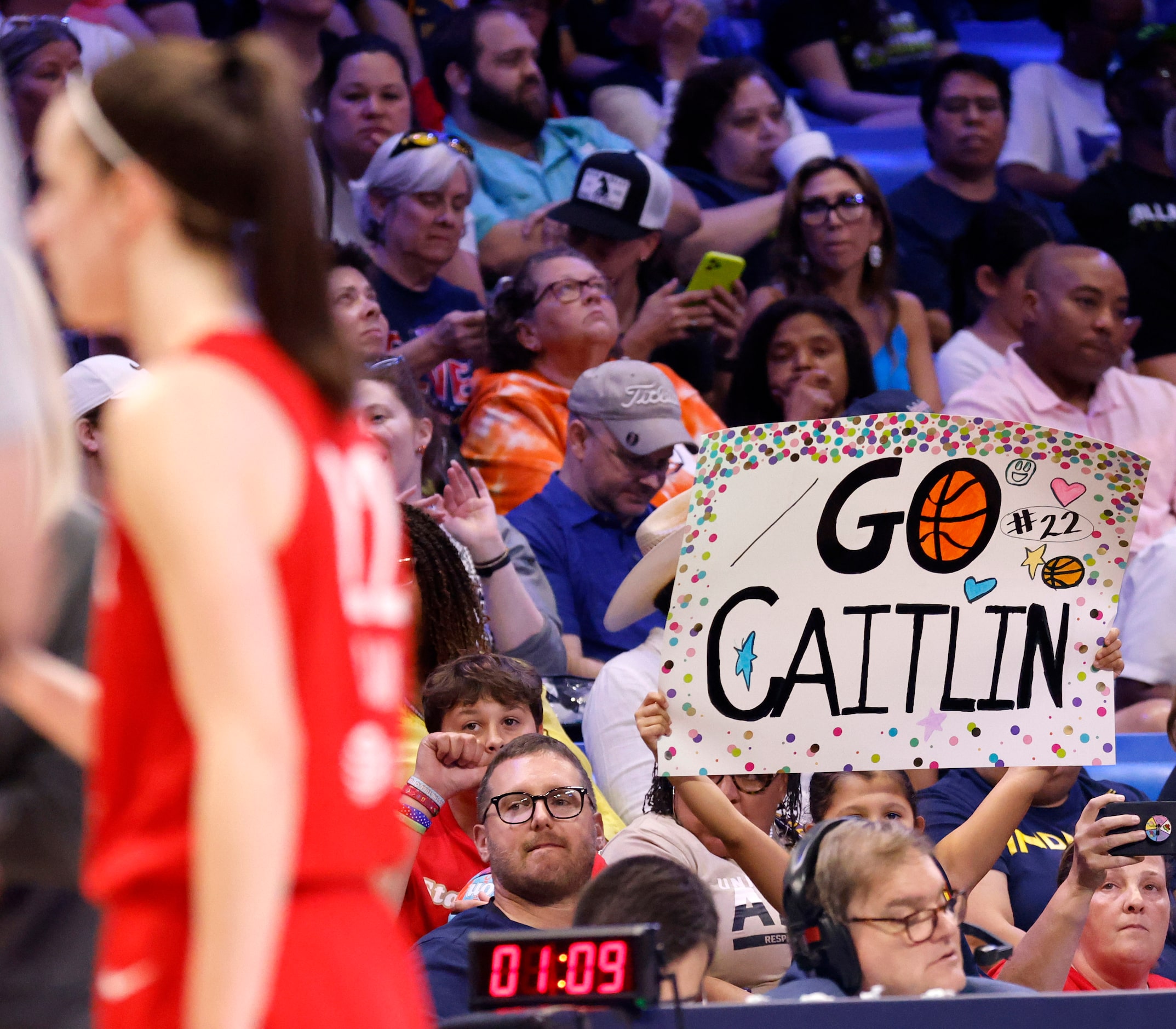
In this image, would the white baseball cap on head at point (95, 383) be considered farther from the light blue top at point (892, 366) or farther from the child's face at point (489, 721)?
the light blue top at point (892, 366)

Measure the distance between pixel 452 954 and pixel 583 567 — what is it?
1.93 metres

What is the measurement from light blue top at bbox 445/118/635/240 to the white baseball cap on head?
2.63m

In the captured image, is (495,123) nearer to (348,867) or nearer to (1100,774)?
(1100,774)

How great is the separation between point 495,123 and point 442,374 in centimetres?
150

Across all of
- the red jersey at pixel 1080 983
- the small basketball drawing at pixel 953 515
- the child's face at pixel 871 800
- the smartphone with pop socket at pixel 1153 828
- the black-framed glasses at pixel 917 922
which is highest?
the small basketball drawing at pixel 953 515

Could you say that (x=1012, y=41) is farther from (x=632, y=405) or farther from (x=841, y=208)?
(x=632, y=405)

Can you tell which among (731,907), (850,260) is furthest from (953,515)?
(850,260)

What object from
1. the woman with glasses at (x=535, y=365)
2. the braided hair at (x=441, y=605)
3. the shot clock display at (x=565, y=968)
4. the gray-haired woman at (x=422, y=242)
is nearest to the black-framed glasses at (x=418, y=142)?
the gray-haired woman at (x=422, y=242)

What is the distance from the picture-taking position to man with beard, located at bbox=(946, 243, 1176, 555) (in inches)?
235

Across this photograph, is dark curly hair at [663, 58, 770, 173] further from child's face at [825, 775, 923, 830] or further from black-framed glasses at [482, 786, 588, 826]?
black-framed glasses at [482, 786, 588, 826]

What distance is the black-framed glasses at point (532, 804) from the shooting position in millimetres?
3299

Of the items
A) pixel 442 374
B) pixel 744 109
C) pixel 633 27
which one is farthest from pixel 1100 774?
pixel 633 27

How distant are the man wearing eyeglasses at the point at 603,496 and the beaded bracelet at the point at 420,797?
149 cm

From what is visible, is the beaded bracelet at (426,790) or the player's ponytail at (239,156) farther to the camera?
the beaded bracelet at (426,790)
